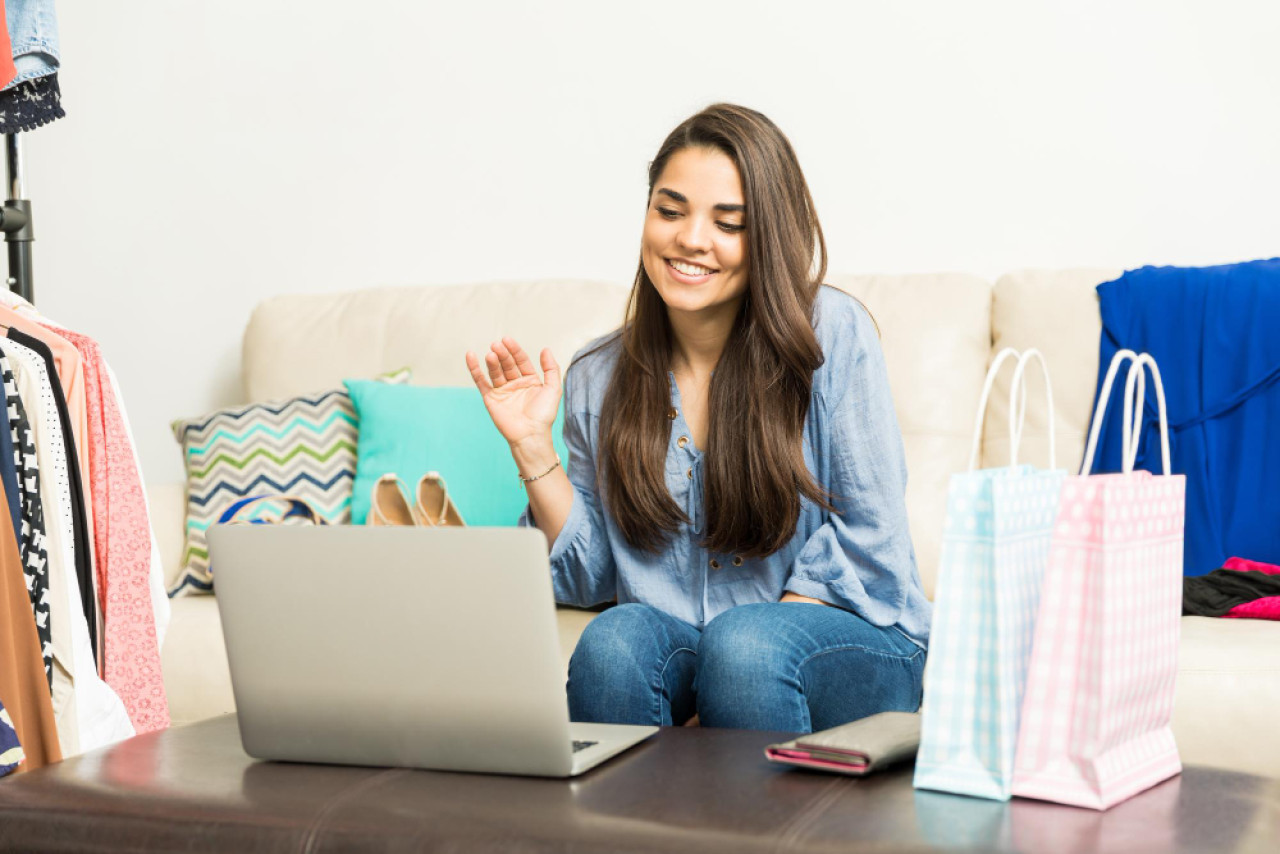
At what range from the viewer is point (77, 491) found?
167 centimetres

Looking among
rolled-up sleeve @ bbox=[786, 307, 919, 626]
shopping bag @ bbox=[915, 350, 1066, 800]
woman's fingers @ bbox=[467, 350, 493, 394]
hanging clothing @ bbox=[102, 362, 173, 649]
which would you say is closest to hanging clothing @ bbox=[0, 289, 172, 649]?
hanging clothing @ bbox=[102, 362, 173, 649]

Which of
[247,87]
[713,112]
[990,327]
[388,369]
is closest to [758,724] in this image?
[713,112]

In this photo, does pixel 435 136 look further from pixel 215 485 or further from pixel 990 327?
pixel 990 327

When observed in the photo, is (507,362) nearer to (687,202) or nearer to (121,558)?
(687,202)

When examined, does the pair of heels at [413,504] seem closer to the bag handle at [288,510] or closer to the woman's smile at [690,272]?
the bag handle at [288,510]

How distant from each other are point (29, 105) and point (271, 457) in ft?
2.35

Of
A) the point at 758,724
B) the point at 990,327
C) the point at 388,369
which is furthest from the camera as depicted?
the point at 388,369

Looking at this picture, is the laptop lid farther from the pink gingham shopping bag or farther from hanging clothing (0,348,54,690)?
hanging clothing (0,348,54,690)

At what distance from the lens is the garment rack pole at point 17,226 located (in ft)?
6.96

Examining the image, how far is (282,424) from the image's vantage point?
2449mm

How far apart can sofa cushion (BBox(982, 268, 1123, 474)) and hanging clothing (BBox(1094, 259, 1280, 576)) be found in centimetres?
3

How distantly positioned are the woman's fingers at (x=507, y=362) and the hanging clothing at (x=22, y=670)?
0.59 m

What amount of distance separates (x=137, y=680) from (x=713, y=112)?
101 cm

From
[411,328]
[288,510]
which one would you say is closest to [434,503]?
[288,510]
